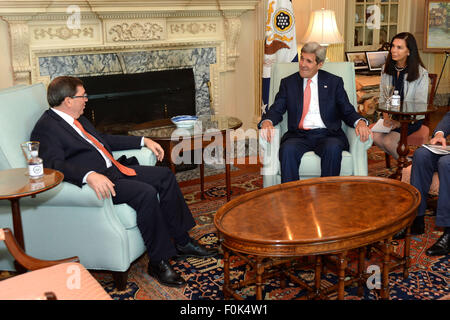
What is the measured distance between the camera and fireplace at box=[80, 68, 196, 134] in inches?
183

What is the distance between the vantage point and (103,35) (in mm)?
4531

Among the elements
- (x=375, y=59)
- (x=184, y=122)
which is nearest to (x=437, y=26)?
(x=375, y=59)

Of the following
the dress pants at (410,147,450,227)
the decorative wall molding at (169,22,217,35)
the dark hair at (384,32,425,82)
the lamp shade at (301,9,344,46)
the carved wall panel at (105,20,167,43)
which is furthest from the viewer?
the lamp shade at (301,9,344,46)

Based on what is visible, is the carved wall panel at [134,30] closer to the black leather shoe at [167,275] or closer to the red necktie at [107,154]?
the red necktie at [107,154]

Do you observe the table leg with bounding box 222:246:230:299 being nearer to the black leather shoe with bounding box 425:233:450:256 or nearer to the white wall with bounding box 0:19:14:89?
the black leather shoe with bounding box 425:233:450:256

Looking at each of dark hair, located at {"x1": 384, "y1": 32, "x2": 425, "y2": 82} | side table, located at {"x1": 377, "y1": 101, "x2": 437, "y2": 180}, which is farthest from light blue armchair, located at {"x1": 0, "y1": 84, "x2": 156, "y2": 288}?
dark hair, located at {"x1": 384, "y1": 32, "x2": 425, "y2": 82}

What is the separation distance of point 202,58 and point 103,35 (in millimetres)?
1092

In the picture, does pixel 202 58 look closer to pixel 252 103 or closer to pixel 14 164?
pixel 252 103

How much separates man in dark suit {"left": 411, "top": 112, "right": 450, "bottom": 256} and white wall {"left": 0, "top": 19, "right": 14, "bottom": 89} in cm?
313

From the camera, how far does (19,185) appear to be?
2.27 metres

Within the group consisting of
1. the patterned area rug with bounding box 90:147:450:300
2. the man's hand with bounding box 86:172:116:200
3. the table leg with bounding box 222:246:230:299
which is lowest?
the patterned area rug with bounding box 90:147:450:300

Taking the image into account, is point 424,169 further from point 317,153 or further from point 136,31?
point 136,31

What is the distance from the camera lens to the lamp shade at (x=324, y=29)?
5355mm

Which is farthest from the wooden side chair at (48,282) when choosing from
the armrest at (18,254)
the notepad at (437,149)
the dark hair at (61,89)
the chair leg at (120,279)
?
the notepad at (437,149)
